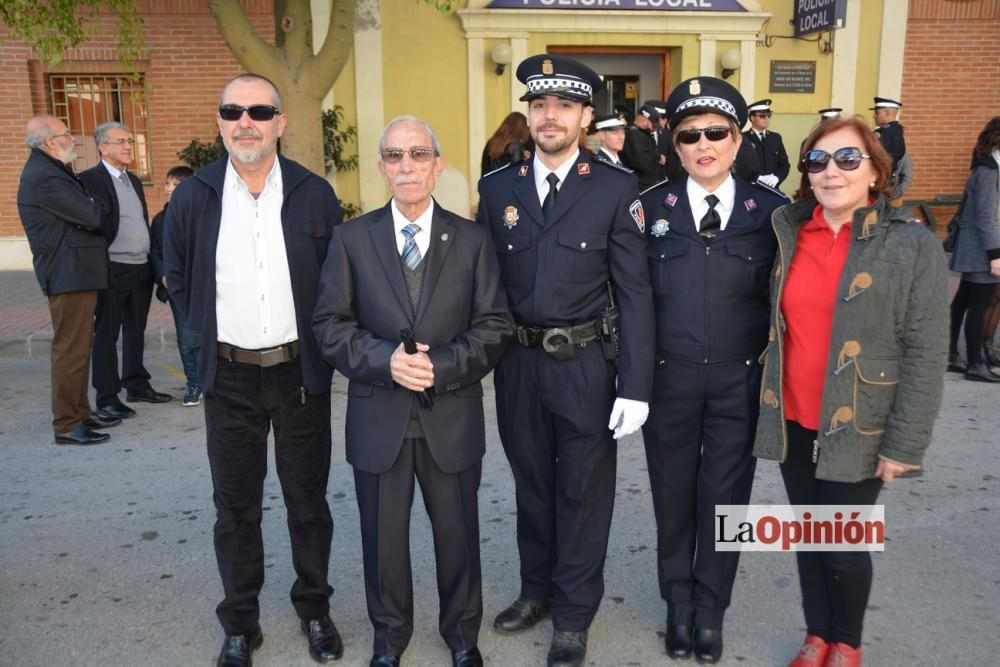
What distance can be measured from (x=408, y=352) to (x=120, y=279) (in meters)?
4.32

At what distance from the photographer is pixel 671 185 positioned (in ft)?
10.4

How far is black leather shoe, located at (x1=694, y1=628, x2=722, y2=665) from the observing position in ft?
10.1

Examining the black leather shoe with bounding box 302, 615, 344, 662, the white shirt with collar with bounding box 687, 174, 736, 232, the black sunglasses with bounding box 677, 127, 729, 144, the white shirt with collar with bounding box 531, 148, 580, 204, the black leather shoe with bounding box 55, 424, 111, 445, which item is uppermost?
the black sunglasses with bounding box 677, 127, 729, 144

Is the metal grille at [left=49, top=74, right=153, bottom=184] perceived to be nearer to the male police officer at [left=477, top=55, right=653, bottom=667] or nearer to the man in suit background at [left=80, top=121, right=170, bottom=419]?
the man in suit background at [left=80, top=121, right=170, bottom=419]

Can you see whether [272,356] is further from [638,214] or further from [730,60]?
[730,60]

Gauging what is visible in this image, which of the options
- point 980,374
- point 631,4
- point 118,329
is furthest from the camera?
point 631,4

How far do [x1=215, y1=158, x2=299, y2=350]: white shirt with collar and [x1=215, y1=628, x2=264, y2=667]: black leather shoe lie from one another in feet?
3.50

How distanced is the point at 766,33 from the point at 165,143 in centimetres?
869

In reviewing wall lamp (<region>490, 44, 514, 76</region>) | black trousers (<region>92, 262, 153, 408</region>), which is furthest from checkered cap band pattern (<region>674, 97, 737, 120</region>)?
wall lamp (<region>490, 44, 514, 76</region>)

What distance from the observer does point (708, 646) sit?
122 inches

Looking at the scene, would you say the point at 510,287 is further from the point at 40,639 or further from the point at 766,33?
the point at 766,33

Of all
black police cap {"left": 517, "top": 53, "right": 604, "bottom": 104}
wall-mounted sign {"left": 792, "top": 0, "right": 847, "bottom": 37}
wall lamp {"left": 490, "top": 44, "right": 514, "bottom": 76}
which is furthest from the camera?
wall lamp {"left": 490, "top": 44, "right": 514, "bottom": 76}

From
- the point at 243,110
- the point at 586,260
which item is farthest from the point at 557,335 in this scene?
the point at 243,110

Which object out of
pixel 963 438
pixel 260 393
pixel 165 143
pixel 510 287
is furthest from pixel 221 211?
pixel 165 143
